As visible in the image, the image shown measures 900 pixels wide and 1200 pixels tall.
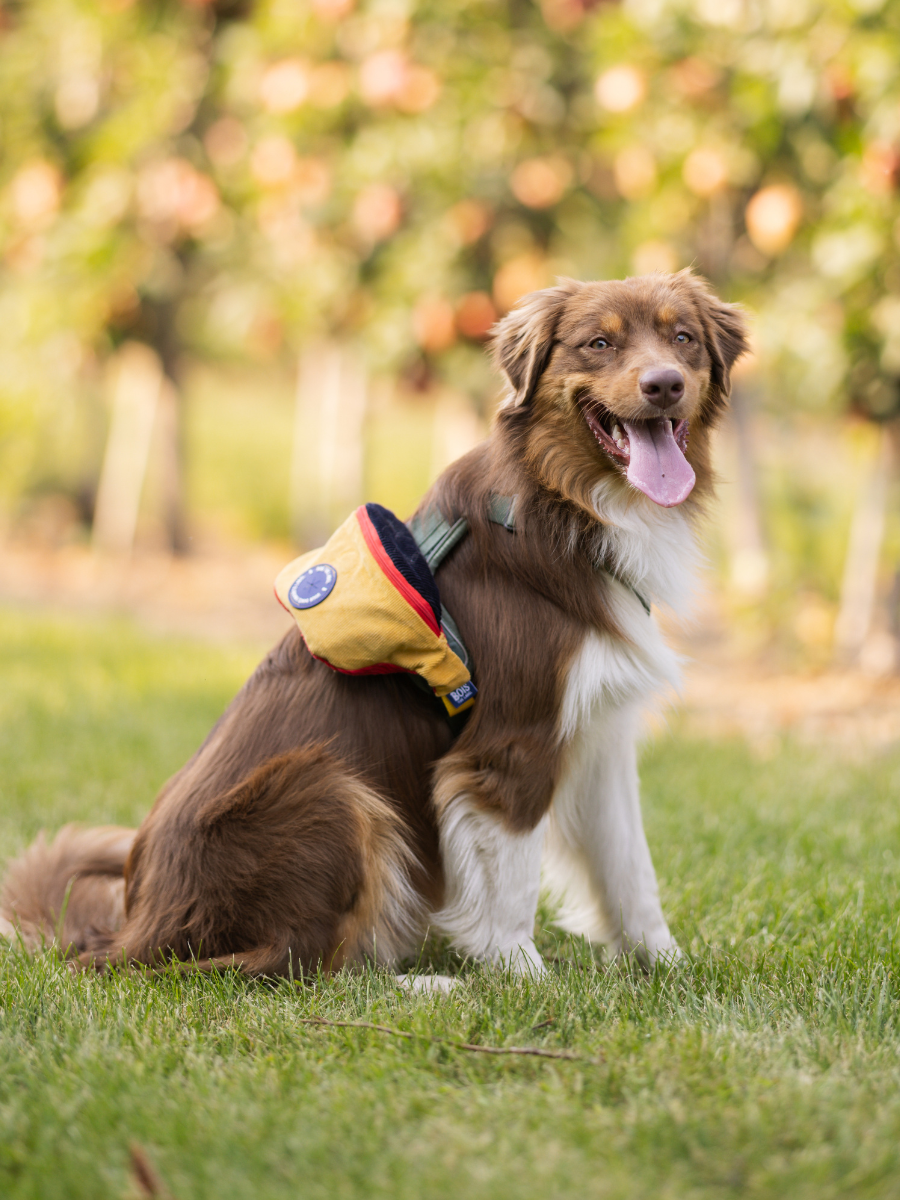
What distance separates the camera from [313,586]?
2.87 meters

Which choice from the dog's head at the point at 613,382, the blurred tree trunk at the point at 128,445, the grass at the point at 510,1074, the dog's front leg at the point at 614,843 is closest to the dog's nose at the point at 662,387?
the dog's head at the point at 613,382

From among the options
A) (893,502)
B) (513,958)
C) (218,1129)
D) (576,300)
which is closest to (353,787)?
(513,958)

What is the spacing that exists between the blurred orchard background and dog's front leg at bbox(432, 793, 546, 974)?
2.33 meters

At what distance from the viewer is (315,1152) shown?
1899 mm

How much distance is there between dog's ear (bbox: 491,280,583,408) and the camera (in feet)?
9.52

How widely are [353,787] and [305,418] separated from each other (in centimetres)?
1002

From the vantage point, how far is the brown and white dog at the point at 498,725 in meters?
2.71

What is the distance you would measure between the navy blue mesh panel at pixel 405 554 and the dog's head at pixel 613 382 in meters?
0.40

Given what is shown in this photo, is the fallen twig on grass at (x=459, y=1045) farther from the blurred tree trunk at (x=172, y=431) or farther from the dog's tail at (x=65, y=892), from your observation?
the blurred tree trunk at (x=172, y=431)

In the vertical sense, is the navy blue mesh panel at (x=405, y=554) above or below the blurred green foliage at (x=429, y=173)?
below

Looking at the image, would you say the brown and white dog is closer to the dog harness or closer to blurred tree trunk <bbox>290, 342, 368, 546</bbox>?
the dog harness

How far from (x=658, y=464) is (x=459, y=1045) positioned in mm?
1492

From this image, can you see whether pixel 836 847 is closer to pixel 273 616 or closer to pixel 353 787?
pixel 353 787

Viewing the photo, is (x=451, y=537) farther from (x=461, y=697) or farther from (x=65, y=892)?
(x=65, y=892)
